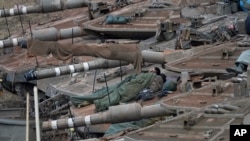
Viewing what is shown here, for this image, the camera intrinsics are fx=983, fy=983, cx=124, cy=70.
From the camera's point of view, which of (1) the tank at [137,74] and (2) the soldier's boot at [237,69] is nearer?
(1) the tank at [137,74]

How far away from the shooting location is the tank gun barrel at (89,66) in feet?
98.6

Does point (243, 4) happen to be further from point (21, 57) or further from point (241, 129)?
point (241, 129)

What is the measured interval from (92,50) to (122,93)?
73.8 inches

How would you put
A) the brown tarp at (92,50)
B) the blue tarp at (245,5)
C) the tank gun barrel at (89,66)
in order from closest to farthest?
the brown tarp at (92,50) < the tank gun barrel at (89,66) < the blue tarp at (245,5)

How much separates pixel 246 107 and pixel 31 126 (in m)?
4.84

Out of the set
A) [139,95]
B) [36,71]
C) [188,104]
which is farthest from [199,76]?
[36,71]

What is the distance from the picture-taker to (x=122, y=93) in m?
29.0

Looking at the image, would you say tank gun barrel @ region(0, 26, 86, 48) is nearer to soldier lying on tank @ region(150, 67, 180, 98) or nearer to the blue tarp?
the blue tarp

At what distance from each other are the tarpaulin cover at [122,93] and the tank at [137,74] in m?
0.03

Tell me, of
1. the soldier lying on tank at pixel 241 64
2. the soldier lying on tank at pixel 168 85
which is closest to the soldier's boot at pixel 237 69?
the soldier lying on tank at pixel 241 64

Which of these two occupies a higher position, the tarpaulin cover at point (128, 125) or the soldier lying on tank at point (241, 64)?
the soldier lying on tank at point (241, 64)

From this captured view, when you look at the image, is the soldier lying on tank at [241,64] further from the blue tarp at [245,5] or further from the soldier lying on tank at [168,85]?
the blue tarp at [245,5]

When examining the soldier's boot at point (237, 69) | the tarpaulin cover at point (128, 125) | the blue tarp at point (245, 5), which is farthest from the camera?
the blue tarp at point (245, 5)

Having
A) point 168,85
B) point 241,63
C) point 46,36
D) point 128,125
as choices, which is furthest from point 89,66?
point 241,63
